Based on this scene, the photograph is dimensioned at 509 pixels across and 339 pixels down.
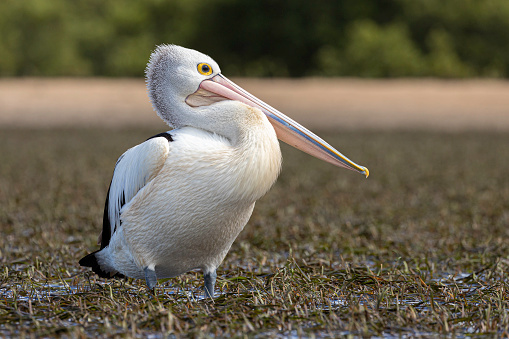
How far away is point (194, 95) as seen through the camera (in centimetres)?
417

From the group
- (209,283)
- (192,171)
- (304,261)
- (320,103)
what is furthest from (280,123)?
(320,103)

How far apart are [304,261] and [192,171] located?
4.39 ft

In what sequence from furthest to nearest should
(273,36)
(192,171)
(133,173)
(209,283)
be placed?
1. (273,36)
2. (209,283)
3. (133,173)
4. (192,171)

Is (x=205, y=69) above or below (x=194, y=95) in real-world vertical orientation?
above

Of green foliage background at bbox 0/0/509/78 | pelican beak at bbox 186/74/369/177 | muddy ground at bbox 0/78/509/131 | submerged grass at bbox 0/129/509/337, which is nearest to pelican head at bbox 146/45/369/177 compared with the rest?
pelican beak at bbox 186/74/369/177

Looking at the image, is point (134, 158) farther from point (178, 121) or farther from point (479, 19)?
point (479, 19)

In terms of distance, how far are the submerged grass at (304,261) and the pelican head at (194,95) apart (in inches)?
28.0

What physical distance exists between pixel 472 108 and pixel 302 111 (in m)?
4.38

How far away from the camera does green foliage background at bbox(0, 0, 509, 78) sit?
89.2 feet

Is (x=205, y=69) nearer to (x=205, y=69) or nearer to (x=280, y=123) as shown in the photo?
(x=205, y=69)

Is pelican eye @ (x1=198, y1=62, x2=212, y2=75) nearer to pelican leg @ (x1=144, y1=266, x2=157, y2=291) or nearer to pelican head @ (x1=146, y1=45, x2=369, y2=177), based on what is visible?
pelican head @ (x1=146, y1=45, x2=369, y2=177)

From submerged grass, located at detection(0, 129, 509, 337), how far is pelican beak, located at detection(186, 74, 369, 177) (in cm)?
66

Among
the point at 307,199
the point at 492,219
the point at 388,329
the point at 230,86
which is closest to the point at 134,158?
the point at 230,86

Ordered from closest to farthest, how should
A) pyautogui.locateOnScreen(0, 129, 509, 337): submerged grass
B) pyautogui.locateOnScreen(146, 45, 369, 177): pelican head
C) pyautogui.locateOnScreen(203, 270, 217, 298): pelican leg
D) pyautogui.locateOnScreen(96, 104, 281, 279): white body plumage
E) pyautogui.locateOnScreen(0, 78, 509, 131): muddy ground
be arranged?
1. pyautogui.locateOnScreen(0, 129, 509, 337): submerged grass
2. pyautogui.locateOnScreen(96, 104, 281, 279): white body plumage
3. pyautogui.locateOnScreen(146, 45, 369, 177): pelican head
4. pyautogui.locateOnScreen(203, 270, 217, 298): pelican leg
5. pyautogui.locateOnScreen(0, 78, 509, 131): muddy ground
